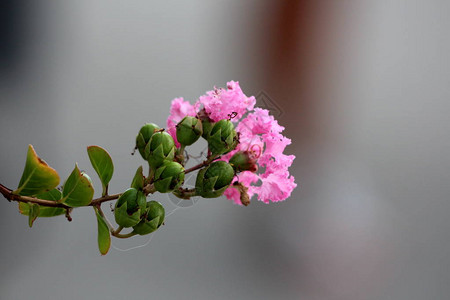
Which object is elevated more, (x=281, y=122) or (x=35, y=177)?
(x=35, y=177)

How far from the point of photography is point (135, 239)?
1.79m

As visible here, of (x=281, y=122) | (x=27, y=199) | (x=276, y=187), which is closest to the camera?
(x=27, y=199)

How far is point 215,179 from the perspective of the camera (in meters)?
0.39

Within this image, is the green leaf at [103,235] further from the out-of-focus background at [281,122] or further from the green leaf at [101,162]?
the out-of-focus background at [281,122]

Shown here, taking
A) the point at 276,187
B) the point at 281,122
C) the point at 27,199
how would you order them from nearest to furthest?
the point at 27,199 < the point at 276,187 < the point at 281,122

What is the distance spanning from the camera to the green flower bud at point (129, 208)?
0.37 meters

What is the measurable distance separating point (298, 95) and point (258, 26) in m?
0.35

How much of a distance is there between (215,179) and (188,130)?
5cm

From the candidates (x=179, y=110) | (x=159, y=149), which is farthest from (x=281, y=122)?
(x=159, y=149)

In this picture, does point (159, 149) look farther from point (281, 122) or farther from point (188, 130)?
point (281, 122)

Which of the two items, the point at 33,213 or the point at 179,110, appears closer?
the point at 33,213

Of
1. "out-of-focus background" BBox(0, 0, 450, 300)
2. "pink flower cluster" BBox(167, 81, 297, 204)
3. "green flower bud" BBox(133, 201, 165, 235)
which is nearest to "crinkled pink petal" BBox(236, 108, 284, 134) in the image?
"pink flower cluster" BBox(167, 81, 297, 204)

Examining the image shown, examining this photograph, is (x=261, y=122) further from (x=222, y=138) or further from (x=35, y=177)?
(x=35, y=177)

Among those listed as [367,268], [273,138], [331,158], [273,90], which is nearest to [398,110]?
[331,158]
